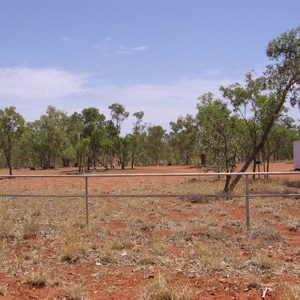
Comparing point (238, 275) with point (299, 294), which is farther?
point (238, 275)

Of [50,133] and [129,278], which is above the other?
[50,133]

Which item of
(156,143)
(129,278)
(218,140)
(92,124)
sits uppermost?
(92,124)

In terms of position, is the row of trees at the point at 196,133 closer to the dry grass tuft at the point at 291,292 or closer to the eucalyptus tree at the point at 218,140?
the eucalyptus tree at the point at 218,140

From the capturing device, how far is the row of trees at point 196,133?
741 inches

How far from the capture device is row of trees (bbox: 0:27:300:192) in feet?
61.8

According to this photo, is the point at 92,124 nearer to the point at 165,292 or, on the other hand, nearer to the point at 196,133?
the point at 196,133

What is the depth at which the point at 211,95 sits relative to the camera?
118ft

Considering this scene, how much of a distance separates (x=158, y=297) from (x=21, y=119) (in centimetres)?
3174

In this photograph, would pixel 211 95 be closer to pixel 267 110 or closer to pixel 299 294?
pixel 267 110

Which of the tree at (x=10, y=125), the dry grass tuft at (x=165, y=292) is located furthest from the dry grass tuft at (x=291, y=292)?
the tree at (x=10, y=125)

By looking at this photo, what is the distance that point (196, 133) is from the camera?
116 feet

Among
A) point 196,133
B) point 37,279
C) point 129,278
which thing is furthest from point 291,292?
point 196,133

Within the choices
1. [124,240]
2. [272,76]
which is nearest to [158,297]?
[124,240]

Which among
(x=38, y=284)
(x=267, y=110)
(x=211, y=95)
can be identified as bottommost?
(x=38, y=284)
